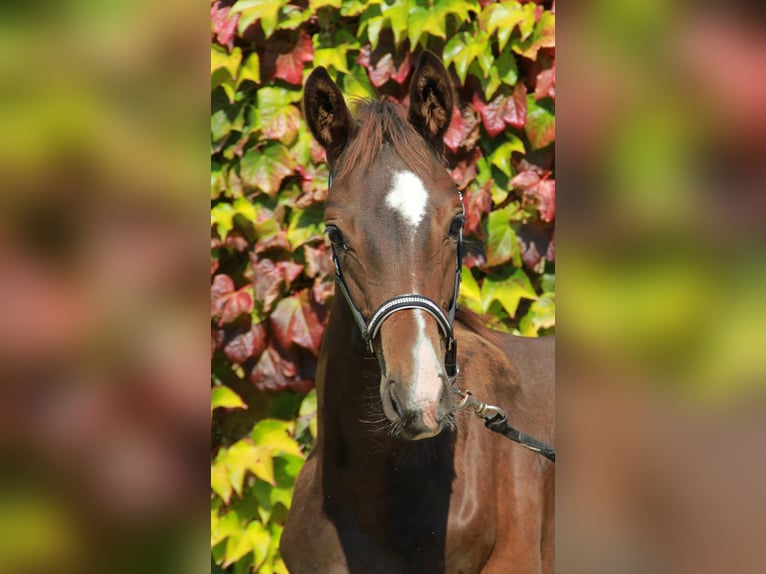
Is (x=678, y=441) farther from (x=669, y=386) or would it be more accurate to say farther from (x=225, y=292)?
(x=225, y=292)

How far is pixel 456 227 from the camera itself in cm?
219

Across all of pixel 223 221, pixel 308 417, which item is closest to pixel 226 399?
pixel 308 417

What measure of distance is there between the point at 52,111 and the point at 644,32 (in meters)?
0.38

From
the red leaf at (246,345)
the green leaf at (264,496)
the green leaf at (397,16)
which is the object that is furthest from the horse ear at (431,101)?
the green leaf at (264,496)

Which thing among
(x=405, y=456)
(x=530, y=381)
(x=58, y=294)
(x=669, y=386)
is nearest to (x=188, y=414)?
(x=58, y=294)

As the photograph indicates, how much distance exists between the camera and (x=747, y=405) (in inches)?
19.1

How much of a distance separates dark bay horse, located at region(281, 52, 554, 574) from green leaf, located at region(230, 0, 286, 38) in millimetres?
1503

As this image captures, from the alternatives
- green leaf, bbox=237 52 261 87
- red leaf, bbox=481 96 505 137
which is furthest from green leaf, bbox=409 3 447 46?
green leaf, bbox=237 52 261 87

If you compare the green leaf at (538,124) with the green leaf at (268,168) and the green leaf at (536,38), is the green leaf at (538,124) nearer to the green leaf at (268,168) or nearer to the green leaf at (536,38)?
the green leaf at (536,38)

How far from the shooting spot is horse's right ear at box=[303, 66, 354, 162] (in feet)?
8.07

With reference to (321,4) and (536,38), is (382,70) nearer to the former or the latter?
(321,4)

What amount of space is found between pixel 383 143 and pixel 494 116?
1.88 meters

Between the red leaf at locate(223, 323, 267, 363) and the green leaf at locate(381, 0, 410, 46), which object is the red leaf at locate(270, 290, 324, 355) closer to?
the red leaf at locate(223, 323, 267, 363)

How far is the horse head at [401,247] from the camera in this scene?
1.92m
